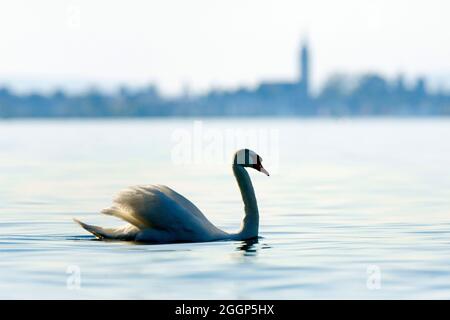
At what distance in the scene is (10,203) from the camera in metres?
24.5

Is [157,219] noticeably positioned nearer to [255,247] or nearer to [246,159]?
[255,247]

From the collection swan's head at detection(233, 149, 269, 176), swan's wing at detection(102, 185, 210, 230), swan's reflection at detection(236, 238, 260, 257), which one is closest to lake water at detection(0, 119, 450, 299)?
swan's reflection at detection(236, 238, 260, 257)

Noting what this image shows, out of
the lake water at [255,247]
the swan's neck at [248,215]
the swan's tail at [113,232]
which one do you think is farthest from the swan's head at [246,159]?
the swan's tail at [113,232]

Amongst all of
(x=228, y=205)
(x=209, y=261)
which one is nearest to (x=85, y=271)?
(x=209, y=261)

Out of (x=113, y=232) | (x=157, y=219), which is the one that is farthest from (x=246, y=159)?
(x=113, y=232)

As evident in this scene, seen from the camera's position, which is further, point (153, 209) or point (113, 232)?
point (113, 232)

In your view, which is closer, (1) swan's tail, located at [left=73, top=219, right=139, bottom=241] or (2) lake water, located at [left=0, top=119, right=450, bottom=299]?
(2) lake water, located at [left=0, top=119, right=450, bottom=299]

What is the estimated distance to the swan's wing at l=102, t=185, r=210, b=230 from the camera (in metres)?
16.0

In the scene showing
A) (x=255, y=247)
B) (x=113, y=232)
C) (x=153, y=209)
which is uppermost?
(x=153, y=209)

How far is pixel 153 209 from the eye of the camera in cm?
1598

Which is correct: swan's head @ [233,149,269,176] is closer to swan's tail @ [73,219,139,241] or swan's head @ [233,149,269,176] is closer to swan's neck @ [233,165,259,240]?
swan's neck @ [233,165,259,240]

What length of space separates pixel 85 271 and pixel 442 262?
4.41m

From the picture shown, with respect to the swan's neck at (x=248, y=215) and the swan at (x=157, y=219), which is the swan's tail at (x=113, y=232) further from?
the swan's neck at (x=248, y=215)
